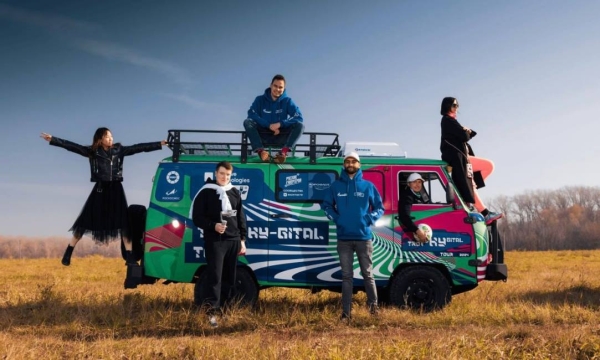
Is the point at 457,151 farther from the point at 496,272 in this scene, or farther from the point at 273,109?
the point at 273,109

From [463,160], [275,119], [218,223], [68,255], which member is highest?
[275,119]

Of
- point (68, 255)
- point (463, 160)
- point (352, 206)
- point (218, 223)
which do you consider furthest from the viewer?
point (463, 160)

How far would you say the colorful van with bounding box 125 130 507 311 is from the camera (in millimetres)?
6938

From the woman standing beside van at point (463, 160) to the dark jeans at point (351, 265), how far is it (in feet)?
6.28

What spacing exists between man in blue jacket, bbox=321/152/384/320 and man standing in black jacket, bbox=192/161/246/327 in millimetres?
1258

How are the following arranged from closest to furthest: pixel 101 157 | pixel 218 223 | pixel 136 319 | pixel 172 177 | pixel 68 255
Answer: pixel 218 223 → pixel 136 319 → pixel 172 177 → pixel 101 157 → pixel 68 255

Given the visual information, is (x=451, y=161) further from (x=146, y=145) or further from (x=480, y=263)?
(x=146, y=145)

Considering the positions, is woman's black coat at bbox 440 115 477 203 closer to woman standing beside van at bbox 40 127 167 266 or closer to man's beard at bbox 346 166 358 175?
man's beard at bbox 346 166 358 175

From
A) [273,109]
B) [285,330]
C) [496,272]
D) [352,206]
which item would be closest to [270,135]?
[273,109]

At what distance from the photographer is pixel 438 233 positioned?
7133 millimetres

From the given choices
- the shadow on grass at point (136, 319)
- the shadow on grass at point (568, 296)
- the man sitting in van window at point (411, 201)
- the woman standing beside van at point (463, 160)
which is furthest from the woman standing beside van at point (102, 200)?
the shadow on grass at point (568, 296)

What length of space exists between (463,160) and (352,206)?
2224mm

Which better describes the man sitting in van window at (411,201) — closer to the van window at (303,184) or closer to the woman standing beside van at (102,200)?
the van window at (303,184)

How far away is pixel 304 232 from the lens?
696 cm
